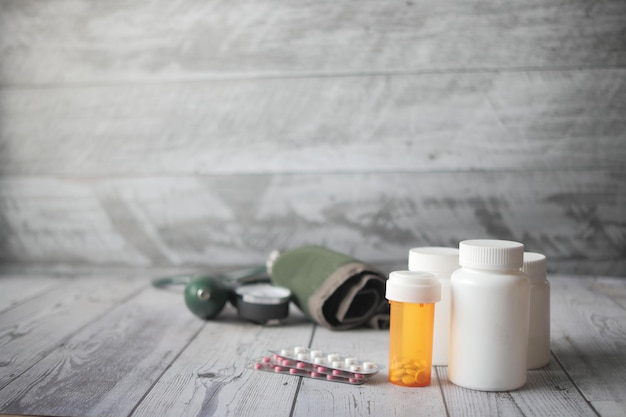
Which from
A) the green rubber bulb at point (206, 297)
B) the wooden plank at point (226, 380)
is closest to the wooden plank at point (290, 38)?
the green rubber bulb at point (206, 297)

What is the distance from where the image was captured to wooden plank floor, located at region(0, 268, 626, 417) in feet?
2.77

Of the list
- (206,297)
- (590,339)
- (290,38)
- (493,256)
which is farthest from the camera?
(290,38)

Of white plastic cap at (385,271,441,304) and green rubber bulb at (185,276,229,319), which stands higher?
white plastic cap at (385,271,441,304)

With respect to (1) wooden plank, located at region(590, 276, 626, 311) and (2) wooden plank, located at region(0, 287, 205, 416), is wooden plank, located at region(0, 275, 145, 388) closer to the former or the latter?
(2) wooden plank, located at region(0, 287, 205, 416)

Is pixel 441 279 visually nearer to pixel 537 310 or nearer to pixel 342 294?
pixel 537 310

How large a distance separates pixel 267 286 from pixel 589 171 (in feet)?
2.78

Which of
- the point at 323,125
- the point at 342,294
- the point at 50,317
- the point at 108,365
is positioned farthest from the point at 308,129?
the point at 108,365

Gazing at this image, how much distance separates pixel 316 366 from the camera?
96 centimetres

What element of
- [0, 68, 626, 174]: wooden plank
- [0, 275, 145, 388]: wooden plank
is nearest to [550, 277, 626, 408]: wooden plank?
[0, 68, 626, 174]: wooden plank

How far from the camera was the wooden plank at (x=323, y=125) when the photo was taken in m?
1.61

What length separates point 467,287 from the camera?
2.83ft

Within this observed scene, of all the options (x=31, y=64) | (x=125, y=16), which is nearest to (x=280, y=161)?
(x=125, y=16)

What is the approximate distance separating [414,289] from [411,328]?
0.21 ft

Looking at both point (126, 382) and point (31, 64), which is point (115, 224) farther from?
point (126, 382)
